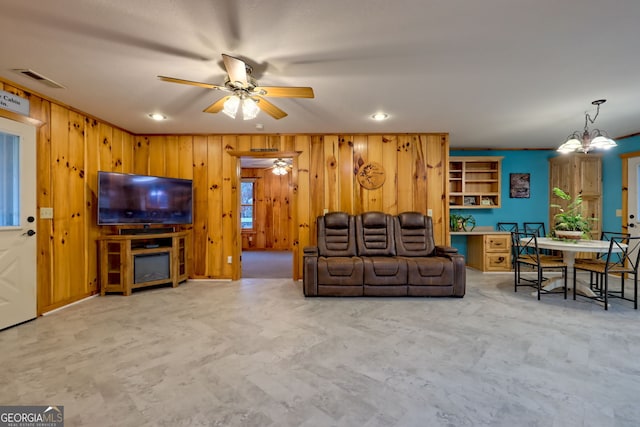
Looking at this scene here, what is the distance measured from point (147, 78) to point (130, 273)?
253 cm

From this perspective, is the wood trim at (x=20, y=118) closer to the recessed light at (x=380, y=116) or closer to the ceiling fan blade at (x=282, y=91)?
the ceiling fan blade at (x=282, y=91)

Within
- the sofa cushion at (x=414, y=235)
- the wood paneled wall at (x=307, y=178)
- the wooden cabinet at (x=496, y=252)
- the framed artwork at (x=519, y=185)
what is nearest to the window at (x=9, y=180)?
the wood paneled wall at (x=307, y=178)

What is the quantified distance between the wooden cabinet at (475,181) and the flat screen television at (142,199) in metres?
4.91

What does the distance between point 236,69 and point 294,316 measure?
2.38 metres

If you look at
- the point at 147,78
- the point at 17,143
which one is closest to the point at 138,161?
the point at 17,143

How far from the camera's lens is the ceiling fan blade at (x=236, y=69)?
192 centimetres

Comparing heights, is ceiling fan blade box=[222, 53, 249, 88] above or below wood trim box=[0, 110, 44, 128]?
above

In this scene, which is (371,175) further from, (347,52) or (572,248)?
(572,248)

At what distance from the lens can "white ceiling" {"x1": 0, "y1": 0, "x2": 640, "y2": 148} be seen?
5.65 ft

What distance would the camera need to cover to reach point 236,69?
205 cm

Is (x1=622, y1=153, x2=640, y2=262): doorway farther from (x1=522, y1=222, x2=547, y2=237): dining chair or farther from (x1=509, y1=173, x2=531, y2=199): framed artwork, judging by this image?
(x1=509, y1=173, x2=531, y2=199): framed artwork

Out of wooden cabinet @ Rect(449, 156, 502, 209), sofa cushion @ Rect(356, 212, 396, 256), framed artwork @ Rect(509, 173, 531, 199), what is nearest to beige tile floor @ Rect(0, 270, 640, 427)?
sofa cushion @ Rect(356, 212, 396, 256)

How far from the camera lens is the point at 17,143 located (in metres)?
2.79

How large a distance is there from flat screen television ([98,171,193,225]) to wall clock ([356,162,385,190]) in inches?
108
